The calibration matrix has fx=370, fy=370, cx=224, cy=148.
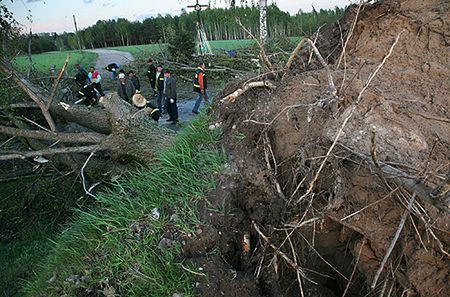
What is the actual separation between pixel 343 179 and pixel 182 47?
51.4ft

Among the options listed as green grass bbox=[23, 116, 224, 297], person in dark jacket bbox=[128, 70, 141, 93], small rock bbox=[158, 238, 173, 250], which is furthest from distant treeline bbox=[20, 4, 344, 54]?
small rock bbox=[158, 238, 173, 250]

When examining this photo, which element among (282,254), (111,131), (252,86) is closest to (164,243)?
(282,254)

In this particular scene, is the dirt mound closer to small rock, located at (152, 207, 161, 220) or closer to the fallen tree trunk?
small rock, located at (152, 207, 161, 220)

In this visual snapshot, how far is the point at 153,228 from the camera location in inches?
135

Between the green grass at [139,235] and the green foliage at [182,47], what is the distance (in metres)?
14.1

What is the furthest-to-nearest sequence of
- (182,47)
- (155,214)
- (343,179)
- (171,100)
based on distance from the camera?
1. (182,47)
2. (171,100)
3. (155,214)
4. (343,179)

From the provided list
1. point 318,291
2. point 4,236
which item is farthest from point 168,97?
point 318,291

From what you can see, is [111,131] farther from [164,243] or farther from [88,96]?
[88,96]

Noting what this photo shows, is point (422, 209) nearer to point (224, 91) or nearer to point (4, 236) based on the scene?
point (224, 91)

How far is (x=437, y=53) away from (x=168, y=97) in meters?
6.90

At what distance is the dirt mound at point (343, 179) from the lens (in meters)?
2.81

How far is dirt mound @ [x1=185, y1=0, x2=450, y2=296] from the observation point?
281cm

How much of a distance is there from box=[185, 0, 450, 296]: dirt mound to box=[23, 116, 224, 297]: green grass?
0.71 feet

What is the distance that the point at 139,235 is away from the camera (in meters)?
3.40
